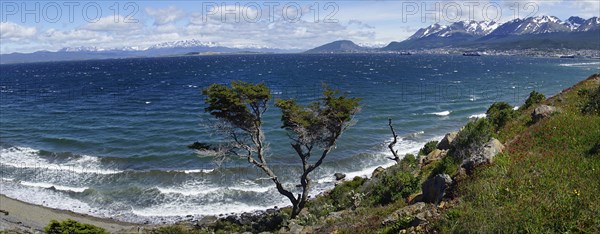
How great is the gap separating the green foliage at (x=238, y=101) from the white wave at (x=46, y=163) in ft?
54.4

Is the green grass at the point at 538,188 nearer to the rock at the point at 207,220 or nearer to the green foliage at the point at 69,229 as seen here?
the green foliage at the point at 69,229

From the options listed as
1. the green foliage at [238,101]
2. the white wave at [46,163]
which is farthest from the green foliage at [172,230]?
the white wave at [46,163]

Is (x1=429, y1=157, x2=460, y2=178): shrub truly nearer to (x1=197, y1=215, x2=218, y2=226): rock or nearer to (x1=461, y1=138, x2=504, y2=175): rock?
Answer: (x1=461, y1=138, x2=504, y2=175): rock

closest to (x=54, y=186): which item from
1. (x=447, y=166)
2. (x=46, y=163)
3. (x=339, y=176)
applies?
(x=46, y=163)

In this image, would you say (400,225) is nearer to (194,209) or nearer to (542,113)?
(542,113)

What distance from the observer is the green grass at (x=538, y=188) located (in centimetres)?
961

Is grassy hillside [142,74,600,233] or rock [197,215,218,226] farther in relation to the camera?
rock [197,215,218,226]

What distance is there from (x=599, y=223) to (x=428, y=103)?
57014 millimetres

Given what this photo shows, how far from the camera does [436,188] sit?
1415 centimetres

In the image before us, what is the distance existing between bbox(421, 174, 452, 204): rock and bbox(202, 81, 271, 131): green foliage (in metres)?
12.1

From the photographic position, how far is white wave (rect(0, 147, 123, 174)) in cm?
3628

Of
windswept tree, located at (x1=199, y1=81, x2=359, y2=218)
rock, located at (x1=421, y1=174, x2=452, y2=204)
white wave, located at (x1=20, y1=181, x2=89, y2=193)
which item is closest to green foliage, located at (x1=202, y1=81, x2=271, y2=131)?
A: windswept tree, located at (x1=199, y1=81, x2=359, y2=218)

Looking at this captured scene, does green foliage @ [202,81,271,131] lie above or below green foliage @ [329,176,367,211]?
above

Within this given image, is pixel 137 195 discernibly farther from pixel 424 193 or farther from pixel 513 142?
pixel 513 142
